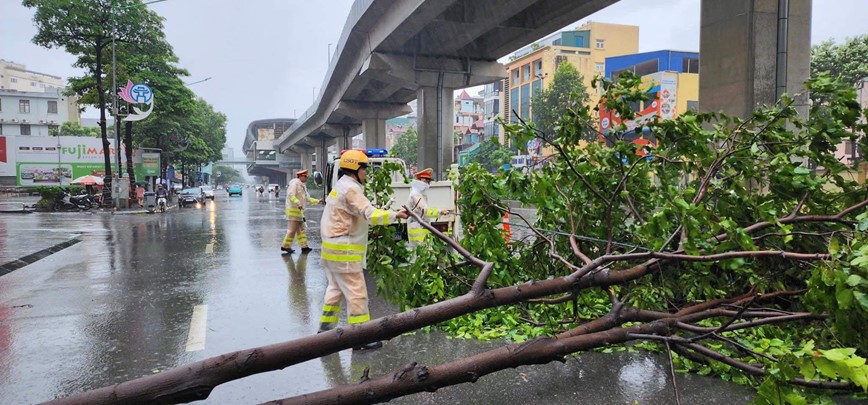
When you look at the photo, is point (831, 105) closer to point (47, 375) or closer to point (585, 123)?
point (585, 123)

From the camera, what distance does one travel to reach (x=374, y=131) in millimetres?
37125

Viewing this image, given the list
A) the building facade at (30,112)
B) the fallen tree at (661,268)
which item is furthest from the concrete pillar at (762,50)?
the building facade at (30,112)

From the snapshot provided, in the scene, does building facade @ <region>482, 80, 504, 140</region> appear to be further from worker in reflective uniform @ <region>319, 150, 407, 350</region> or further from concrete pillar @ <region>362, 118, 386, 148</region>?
worker in reflective uniform @ <region>319, 150, 407, 350</region>

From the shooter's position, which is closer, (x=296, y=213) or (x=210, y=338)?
(x=210, y=338)

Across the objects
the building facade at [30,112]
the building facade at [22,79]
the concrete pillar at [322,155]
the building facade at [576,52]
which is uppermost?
the building facade at [22,79]

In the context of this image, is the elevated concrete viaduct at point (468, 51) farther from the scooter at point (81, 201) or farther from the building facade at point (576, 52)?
A: the building facade at point (576, 52)

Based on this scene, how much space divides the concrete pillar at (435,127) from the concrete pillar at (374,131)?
35.9 ft

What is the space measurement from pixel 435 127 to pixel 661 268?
23.0m

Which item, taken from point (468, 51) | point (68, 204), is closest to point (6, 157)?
point (68, 204)

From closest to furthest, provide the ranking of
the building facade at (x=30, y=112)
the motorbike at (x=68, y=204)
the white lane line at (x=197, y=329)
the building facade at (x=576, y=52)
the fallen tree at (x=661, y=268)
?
the fallen tree at (x=661, y=268) < the white lane line at (x=197, y=329) < the motorbike at (x=68, y=204) < the building facade at (x=576, y=52) < the building facade at (x=30, y=112)

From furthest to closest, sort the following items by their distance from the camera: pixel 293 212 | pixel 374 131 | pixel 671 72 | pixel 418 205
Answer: pixel 671 72
pixel 374 131
pixel 293 212
pixel 418 205

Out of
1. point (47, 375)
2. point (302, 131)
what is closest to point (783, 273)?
point (47, 375)

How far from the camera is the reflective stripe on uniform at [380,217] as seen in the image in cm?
456

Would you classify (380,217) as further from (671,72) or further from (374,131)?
(671,72)
